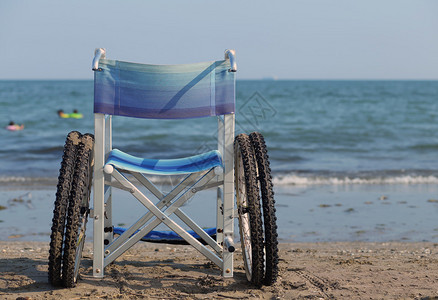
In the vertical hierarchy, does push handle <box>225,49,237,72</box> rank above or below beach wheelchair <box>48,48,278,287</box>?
above

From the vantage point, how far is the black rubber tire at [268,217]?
3.10 metres

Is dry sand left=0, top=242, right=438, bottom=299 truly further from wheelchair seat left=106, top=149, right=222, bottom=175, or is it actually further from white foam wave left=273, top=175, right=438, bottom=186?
white foam wave left=273, top=175, right=438, bottom=186

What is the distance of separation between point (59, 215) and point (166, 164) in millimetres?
813

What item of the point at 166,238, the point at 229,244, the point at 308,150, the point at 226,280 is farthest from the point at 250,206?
the point at 308,150

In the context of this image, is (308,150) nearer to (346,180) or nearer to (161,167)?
(346,180)

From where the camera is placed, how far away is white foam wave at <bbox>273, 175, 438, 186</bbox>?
349 inches

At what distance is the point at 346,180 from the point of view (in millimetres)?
9172

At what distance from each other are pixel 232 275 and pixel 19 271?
1.46 meters

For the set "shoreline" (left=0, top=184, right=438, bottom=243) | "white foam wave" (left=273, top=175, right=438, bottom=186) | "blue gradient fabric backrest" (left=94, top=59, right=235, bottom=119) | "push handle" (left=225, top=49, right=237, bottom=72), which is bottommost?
"shoreline" (left=0, top=184, right=438, bottom=243)

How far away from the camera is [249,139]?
342 cm

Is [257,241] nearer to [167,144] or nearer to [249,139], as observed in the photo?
[249,139]

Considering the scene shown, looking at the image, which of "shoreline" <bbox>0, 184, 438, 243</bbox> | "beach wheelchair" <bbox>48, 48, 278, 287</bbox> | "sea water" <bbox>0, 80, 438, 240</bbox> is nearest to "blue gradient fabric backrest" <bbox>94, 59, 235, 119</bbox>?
"beach wheelchair" <bbox>48, 48, 278, 287</bbox>

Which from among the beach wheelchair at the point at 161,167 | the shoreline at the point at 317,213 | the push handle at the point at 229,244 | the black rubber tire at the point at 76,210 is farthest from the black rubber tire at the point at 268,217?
the shoreline at the point at 317,213

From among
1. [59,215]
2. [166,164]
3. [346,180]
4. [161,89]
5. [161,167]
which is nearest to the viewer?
[59,215]
